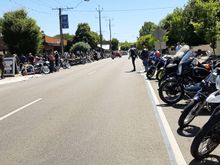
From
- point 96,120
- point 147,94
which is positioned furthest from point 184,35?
point 96,120

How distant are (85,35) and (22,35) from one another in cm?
7448

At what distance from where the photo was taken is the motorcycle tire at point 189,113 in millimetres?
8404

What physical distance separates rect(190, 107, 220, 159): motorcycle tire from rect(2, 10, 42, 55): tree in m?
44.2

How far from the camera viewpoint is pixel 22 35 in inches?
1955

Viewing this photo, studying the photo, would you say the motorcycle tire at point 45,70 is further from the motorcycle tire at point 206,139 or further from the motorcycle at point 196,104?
the motorcycle tire at point 206,139

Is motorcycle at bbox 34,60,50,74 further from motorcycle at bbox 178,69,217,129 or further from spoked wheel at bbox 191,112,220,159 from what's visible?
spoked wheel at bbox 191,112,220,159

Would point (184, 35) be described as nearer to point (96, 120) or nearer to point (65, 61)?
point (65, 61)

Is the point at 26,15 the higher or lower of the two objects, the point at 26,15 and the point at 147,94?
the higher

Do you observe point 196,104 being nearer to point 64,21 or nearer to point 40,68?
point 40,68

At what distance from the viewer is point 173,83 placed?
12367mm

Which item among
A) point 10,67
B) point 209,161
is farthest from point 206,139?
point 10,67

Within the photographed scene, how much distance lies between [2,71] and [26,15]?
21.0 metres

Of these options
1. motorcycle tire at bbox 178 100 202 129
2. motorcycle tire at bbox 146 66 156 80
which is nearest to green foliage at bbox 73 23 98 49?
motorcycle tire at bbox 146 66 156 80

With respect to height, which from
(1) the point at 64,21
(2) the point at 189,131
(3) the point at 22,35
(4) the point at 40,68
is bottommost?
(4) the point at 40,68
